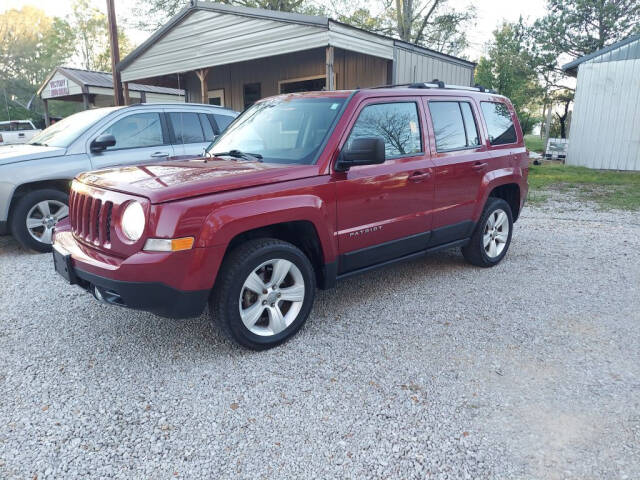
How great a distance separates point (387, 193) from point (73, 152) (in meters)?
4.16

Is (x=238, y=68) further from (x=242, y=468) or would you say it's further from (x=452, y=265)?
(x=242, y=468)

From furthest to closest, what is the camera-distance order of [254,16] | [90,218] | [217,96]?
[217,96], [254,16], [90,218]

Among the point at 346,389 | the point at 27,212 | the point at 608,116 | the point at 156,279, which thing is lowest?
the point at 346,389

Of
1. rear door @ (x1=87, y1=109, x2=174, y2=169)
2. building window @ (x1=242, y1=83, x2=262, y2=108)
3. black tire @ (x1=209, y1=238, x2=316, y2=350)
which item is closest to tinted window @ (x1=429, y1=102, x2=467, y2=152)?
black tire @ (x1=209, y1=238, x2=316, y2=350)

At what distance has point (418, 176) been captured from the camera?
4047 millimetres

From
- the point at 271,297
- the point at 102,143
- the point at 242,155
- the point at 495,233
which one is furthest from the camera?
the point at 102,143

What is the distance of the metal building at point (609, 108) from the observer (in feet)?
44.2

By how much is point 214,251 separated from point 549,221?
6.45 m

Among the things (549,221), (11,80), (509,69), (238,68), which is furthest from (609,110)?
(11,80)

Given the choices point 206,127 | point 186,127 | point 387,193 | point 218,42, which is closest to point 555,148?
point 218,42

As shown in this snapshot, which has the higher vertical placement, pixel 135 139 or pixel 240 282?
pixel 135 139

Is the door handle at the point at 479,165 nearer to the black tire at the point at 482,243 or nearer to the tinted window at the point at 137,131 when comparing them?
the black tire at the point at 482,243

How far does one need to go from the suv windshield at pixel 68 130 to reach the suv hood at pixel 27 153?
0.43ft

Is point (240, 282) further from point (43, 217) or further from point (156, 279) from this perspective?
point (43, 217)
